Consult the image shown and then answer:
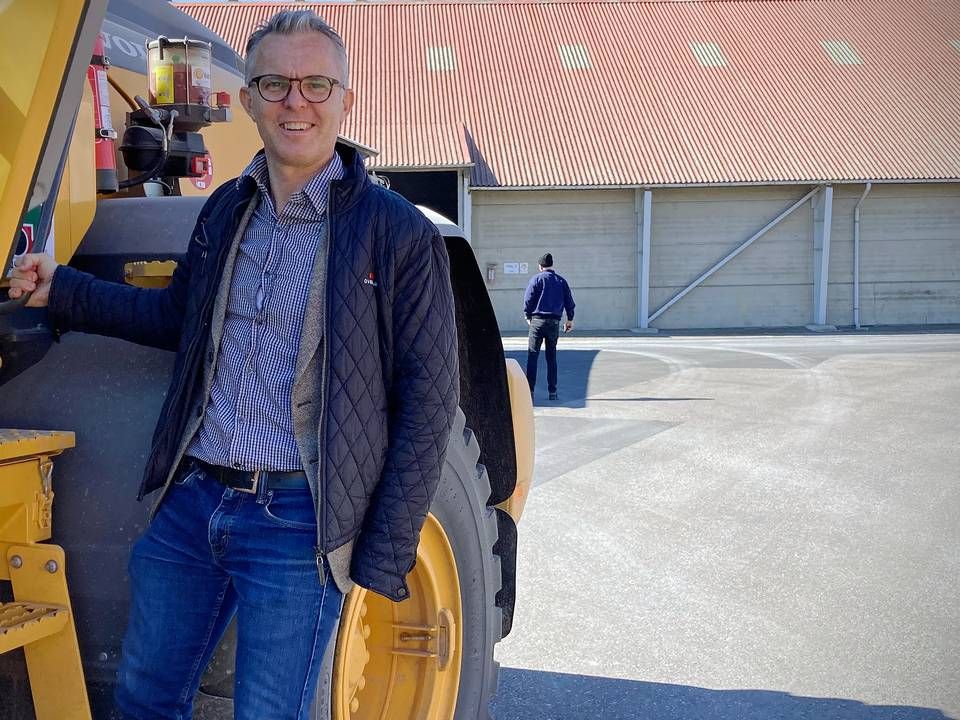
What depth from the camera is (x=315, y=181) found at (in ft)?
7.00

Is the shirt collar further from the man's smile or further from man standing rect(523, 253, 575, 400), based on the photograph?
man standing rect(523, 253, 575, 400)

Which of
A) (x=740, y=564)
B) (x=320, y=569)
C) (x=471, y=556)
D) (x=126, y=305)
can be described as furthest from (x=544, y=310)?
(x=320, y=569)

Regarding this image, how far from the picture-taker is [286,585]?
204cm

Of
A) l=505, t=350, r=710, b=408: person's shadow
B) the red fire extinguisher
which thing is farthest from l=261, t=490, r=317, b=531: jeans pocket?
l=505, t=350, r=710, b=408: person's shadow

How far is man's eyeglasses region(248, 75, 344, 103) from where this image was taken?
82.2 inches

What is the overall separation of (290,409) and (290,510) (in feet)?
0.66

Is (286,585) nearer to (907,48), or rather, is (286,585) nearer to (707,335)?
(707,335)

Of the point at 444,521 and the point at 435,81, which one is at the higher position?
the point at 435,81

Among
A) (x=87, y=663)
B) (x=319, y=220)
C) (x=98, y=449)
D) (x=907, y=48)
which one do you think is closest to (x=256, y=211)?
(x=319, y=220)

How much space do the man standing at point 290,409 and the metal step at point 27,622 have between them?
15 cm

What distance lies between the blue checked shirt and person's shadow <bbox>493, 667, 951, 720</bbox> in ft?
6.50

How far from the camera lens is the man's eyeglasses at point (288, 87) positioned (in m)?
2.09

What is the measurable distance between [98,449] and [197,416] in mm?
295

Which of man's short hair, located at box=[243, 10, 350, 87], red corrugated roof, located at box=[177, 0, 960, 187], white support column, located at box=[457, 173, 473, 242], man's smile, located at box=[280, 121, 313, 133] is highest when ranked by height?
red corrugated roof, located at box=[177, 0, 960, 187]
